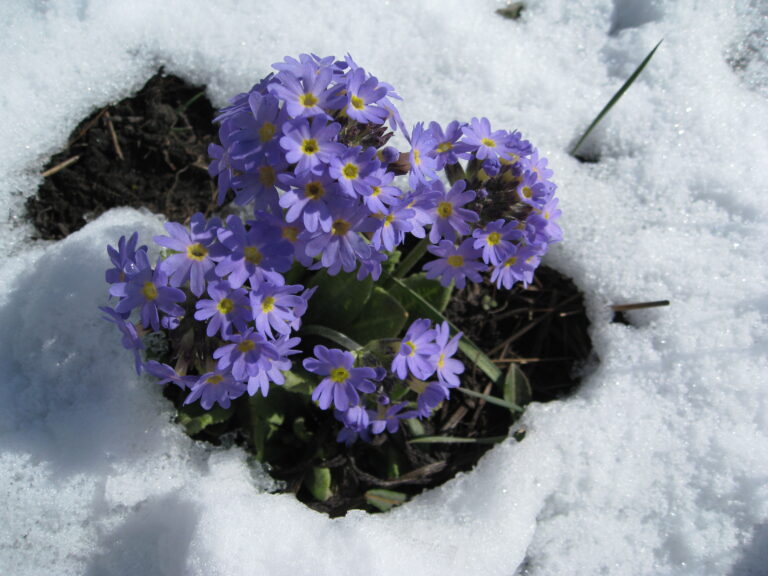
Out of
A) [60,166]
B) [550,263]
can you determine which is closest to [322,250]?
[550,263]

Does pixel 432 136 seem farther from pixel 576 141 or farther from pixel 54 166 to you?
pixel 54 166

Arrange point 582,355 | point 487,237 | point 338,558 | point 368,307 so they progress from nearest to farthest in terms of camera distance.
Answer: point 487,237 → point 338,558 → point 368,307 → point 582,355

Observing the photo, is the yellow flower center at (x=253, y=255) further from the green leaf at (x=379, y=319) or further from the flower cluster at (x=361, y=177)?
Answer: the green leaf at (x=379, y=319)

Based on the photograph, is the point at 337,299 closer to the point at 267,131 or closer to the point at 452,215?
the point at 452,215

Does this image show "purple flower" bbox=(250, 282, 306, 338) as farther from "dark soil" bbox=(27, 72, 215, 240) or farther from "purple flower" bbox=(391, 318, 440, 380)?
"dark soil" bbox=(27, 72, 215, 240)

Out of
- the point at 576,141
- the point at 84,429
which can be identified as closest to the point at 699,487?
the point at 576,141

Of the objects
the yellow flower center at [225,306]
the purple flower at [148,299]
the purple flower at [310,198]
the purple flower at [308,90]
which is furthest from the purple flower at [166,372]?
the purple flower at [308,90]
